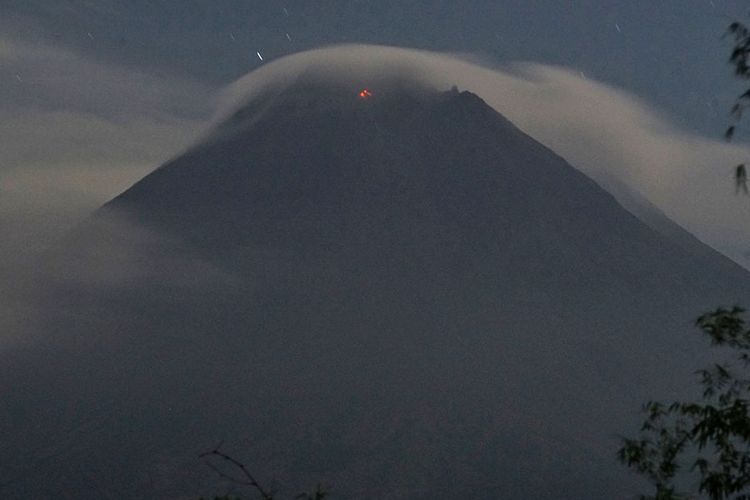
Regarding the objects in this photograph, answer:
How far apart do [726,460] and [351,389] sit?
17380cm

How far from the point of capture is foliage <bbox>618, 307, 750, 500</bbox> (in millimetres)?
10469

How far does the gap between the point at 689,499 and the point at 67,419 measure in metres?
176

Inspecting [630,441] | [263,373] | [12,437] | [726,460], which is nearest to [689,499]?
[630,441]

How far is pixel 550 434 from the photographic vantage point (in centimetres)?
16488

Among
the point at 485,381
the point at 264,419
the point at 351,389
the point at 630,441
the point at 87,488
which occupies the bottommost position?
the point at 87,488

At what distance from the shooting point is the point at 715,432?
1062 centimetres

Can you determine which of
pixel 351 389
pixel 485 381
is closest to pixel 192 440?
pixel 351 389

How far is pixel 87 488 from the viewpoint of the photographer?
13875 cm

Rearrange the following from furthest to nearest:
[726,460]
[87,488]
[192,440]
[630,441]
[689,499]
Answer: [192,440], [87,488], [630,441], [689,499], [726,460]

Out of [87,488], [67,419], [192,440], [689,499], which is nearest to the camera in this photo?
[689,499]

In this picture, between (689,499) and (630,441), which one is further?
(630,441)

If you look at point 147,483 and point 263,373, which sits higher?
point 263,373

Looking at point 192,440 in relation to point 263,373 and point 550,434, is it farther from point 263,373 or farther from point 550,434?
point 550,434

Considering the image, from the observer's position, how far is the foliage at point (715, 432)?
10469mm
